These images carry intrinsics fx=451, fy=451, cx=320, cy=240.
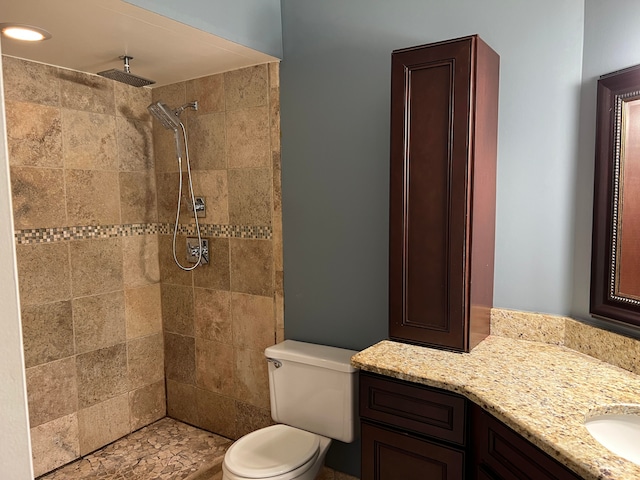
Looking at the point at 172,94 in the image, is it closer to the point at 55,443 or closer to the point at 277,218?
the point at 277,218

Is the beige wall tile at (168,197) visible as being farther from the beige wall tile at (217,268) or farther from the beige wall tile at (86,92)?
the beige wall tile at (86,92)

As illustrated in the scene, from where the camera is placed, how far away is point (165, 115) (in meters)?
2.59

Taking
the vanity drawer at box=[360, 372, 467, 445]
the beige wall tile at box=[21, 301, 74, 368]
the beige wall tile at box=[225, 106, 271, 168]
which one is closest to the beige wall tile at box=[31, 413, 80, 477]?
the beige wall tile at box=[21, 301, 74, 368]

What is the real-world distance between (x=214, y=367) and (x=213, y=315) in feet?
1.08

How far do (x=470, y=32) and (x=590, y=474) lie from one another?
5.41ft

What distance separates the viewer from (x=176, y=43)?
2.11 m

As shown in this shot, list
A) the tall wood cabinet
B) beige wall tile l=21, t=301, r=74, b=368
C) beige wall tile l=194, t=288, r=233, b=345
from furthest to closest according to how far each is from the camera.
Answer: beige wall tile l=194, t=288, r=233, b=345 < beige wall tile l=21, t=301, r=74, b=368 < the tall wood cabinet

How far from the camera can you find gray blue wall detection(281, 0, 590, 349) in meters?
1.76

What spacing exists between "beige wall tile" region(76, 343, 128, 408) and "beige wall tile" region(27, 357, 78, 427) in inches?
1.8

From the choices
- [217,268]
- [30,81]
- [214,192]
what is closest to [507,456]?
[217,268]

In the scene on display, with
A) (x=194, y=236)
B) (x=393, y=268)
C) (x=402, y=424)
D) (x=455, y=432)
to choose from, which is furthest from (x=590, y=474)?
(x=194, y=236)

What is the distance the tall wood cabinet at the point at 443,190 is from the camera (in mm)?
1630

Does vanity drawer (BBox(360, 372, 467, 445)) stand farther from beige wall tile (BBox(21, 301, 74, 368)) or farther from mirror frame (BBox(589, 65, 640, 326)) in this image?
beige wall tile (BBox(21, 301, 74, 368))

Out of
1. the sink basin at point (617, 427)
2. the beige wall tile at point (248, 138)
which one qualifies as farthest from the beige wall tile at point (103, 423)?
the sink basin at point (617, 427)
